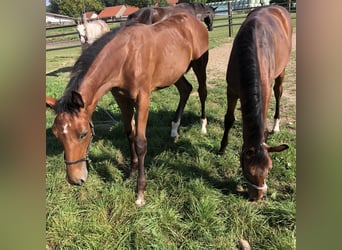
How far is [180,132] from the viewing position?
15.0 feet

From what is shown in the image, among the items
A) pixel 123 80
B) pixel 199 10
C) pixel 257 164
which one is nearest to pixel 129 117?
pixel 123 80

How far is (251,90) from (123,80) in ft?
4.09

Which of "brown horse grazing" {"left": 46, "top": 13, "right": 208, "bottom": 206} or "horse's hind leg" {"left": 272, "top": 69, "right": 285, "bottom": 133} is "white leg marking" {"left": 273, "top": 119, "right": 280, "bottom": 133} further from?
"brown horse grazing" {"left": 46, "top": 13, "right": 208, "bottom": 206}

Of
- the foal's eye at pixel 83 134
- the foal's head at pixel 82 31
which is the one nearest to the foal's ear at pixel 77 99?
the foal's eye at pixel 83 134

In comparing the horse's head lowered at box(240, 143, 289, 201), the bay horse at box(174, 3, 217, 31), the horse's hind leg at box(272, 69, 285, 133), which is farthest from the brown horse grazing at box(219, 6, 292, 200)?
the bay horse at box(174, 3, 217, 31)

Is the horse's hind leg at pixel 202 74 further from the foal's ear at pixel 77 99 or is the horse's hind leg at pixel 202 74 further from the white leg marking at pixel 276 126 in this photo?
the foal's ear at pixel 77 99

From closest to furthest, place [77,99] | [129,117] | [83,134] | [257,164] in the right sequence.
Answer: [77,99] < [83,134] < [257,164] < [129,117]

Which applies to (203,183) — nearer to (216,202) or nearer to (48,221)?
(216,202)

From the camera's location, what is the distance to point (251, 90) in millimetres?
2645

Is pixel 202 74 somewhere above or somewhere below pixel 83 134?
above

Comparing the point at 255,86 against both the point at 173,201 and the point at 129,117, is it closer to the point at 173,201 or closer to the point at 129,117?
the point at 173,201
